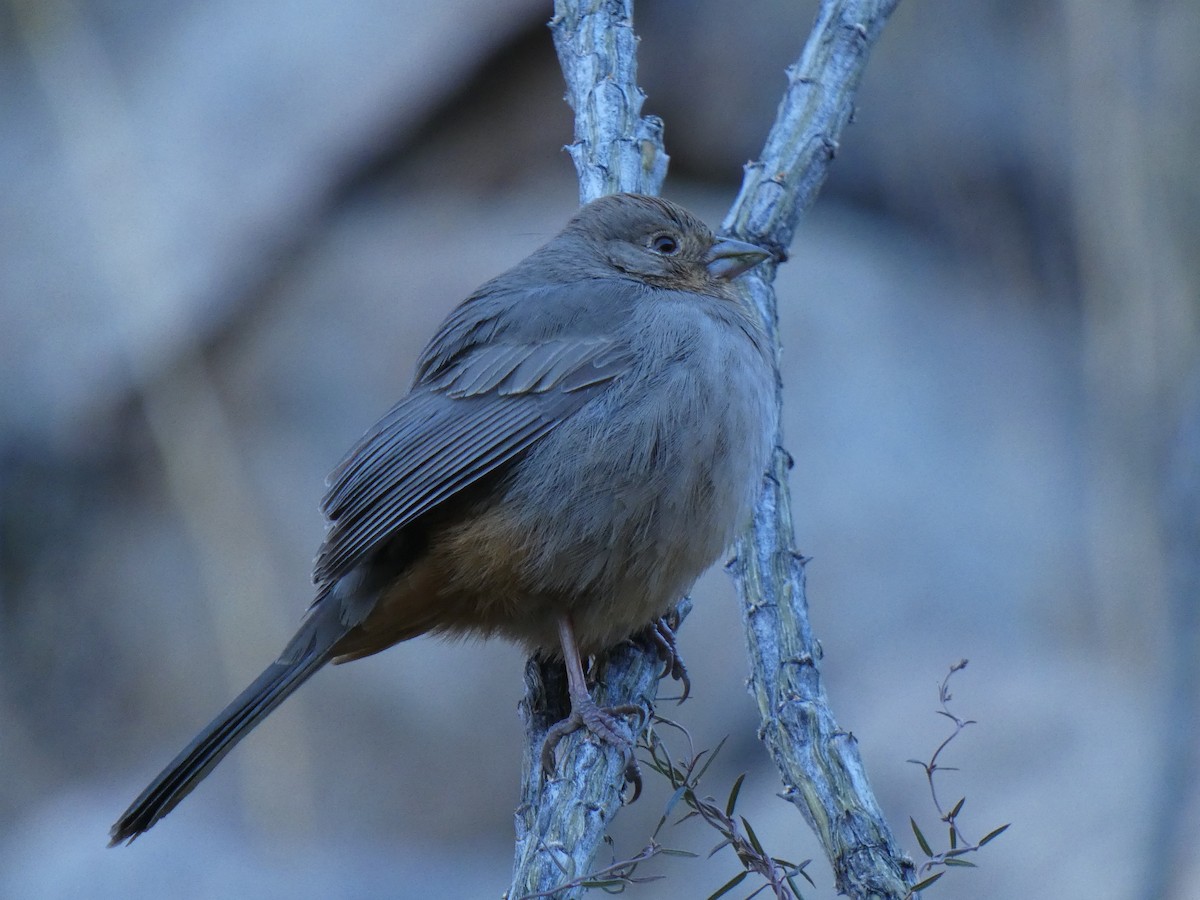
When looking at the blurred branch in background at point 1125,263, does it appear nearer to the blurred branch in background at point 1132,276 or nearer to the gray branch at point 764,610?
the blurred branch in background at point 1132,276

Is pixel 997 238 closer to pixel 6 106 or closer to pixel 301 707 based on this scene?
pixel 301 707

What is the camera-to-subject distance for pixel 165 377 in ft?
27.1

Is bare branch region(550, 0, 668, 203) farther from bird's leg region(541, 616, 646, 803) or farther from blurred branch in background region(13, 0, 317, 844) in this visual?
blurred branch in background region(13, 0, 317, 844)

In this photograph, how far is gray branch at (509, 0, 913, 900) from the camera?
294 centimetres

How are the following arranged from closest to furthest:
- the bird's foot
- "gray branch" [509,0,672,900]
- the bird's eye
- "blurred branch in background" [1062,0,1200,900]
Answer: "gray branch" [509,0,672,900]
the bird's foot
the bird's eye
"blurred branch in background" [1062,0,1200,900]

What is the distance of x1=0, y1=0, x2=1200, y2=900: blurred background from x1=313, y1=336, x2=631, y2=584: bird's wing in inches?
161

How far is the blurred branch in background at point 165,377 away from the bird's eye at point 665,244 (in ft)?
15.7

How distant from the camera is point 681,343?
367 centimetres

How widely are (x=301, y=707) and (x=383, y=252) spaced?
3035 millimetres

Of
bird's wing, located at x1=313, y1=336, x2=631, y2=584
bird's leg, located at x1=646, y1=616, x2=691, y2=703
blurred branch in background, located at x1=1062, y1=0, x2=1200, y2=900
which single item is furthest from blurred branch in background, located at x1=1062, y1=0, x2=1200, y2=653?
bird's wing, located at x1=313, y1=336, x2=631, y2=584

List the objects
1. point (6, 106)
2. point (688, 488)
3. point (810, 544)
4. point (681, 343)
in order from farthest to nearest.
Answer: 1. point (6, 106)
2. point (810, 544)
3. point (681, 343)
4. point (688, 488)

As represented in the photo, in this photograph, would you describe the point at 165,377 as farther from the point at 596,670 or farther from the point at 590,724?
the point at 590,724

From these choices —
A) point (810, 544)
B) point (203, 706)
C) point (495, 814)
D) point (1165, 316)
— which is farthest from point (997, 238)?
point (203, 706)

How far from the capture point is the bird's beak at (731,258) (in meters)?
3.93
